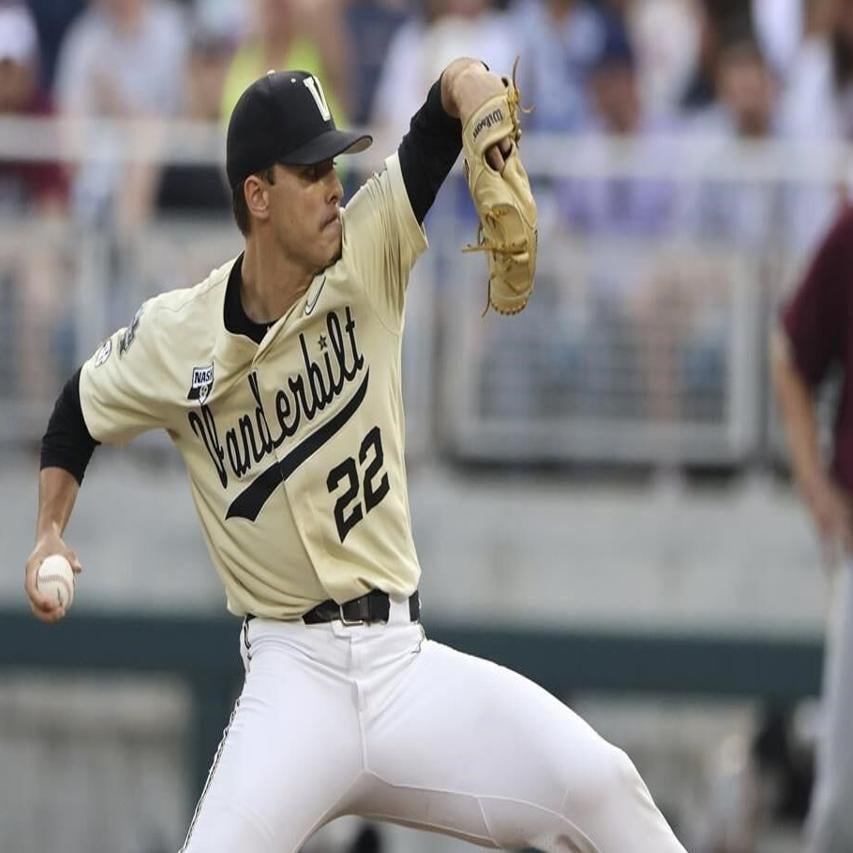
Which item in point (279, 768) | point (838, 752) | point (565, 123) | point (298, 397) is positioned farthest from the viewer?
point (565, 123)

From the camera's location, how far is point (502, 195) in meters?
4.54

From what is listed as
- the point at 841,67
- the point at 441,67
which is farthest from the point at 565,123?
the point at 841,67

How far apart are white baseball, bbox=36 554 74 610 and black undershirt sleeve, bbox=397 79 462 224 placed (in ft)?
3.52

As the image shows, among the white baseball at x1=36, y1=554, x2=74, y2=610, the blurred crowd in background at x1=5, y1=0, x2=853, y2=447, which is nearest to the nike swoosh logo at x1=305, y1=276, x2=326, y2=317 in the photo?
the white baseball at x1=36, y1=554, x2=74, y2=610

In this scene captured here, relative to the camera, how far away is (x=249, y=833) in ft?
15.2

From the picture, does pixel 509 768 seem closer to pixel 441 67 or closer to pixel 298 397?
pixel 298 397

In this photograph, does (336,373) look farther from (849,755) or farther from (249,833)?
(849,755)

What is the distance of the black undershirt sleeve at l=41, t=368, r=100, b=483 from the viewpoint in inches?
205

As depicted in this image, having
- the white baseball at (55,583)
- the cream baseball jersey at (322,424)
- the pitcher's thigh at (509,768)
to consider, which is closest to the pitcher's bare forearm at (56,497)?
the white baseball at (55,583)

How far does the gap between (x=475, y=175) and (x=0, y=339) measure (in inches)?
193

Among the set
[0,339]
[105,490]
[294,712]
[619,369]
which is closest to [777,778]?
[619,369]

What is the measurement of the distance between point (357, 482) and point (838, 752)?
2.04 meters

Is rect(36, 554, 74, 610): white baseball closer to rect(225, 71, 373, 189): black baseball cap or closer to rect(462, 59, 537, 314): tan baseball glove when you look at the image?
rect(225, 71, 373, 189): black baseball cap

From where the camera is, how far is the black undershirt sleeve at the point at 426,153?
4789mm
